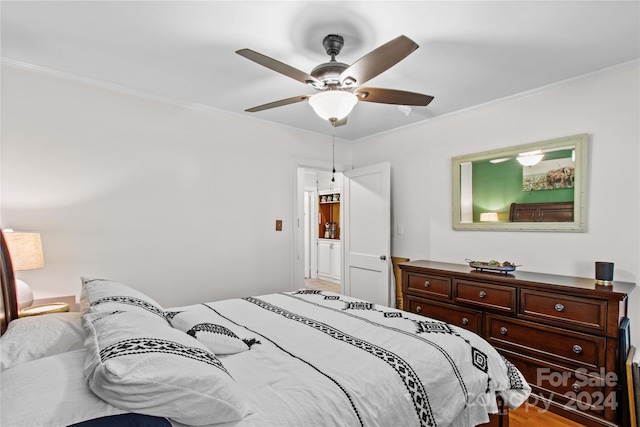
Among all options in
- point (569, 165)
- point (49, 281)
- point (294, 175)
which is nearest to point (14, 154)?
point (49, 281)

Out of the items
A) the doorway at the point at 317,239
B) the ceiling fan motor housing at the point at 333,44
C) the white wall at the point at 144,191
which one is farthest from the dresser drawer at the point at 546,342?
the doorway at the point at 317,239

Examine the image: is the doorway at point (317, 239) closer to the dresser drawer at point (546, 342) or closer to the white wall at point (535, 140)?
the white wall at point (535, 140)

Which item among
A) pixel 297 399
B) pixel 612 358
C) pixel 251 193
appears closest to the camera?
pixel 297 399

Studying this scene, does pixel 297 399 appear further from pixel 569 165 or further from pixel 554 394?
pixel 569 165

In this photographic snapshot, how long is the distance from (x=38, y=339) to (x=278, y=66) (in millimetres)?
1724

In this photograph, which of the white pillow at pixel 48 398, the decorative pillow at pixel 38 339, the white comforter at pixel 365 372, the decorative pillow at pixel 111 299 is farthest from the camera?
the decorative pillow at pixel 111 299

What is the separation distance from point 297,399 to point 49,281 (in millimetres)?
2371

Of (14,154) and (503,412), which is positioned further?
(14,154)

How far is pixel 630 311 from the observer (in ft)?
7.66

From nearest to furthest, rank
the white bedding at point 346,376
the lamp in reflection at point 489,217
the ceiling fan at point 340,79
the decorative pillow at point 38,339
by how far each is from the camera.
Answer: the white bedding at point 346,376
the decorative pillow at point 38,339
the ceiling fan at point 340,79
the lamp in reflection at point 489,217

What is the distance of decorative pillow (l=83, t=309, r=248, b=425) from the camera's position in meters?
0.88

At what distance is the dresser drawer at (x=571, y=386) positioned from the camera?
6.94 ft

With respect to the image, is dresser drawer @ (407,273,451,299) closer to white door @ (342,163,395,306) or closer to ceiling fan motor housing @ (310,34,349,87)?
white door @ (342,163,395,306)

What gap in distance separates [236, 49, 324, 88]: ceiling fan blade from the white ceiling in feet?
0.93
